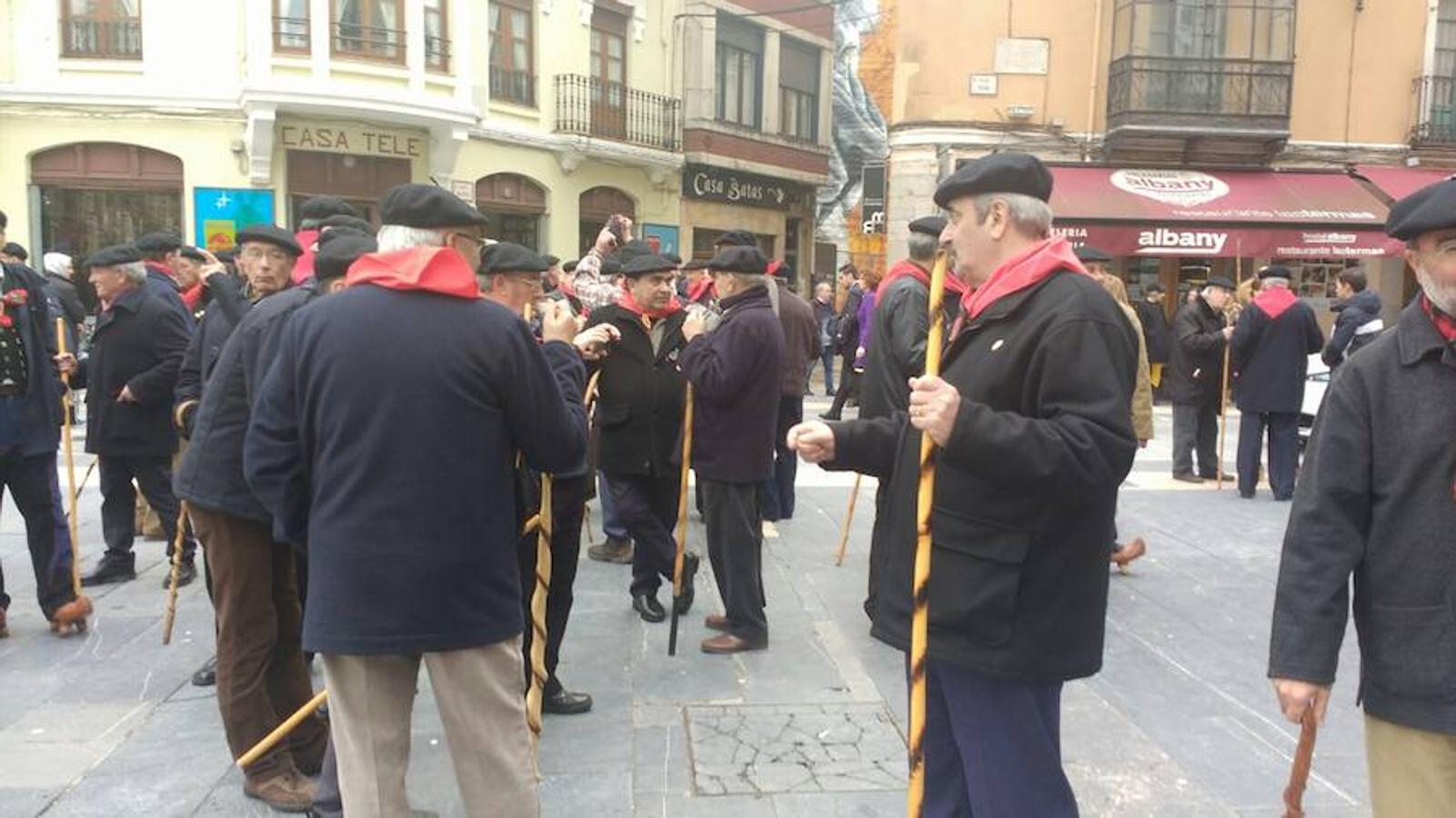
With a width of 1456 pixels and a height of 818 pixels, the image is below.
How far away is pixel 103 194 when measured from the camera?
53.7 feet

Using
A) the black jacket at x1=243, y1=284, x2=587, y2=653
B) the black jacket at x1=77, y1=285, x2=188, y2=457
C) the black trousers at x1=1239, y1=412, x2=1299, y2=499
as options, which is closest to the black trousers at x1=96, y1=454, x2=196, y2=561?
the black jacket at x1=77, y1=285, x2=188, y2=457

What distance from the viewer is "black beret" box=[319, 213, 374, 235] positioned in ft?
15.5

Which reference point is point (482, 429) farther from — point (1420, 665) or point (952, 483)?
point (1420, 665)

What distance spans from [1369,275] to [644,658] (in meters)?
18.7

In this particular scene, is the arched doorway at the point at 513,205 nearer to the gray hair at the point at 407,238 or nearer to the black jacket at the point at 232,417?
the black jacket at the point at 232,417

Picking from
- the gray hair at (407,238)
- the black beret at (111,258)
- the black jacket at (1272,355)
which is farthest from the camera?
the black jacket at (1272,355)

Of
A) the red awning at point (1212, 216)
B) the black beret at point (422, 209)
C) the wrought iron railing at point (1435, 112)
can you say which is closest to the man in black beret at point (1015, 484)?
the black beret at point (422, 209)

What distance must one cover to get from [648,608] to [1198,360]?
20.9 feet

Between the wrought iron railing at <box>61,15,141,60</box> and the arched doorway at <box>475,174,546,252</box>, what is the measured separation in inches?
221

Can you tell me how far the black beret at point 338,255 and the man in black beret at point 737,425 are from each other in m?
1.91

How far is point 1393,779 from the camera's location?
242cm

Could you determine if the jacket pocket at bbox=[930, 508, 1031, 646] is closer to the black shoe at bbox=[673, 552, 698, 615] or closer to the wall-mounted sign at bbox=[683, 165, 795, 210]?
the black shoe at bbox=[673, 552, 698, 615]

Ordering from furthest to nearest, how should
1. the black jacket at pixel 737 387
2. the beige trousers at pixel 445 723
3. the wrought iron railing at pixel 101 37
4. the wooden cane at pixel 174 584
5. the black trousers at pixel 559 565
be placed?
the wrought iron railing at pixel 101 37 → the black jacket at pixel 737 387 → the wooden cane at pixel 174 584 → the black trousers at pixel 559 565 → the beige trousers at pixel 445 723

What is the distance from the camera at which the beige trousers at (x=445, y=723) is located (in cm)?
285
